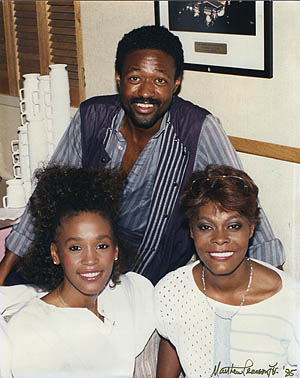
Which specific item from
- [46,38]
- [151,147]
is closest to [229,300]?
[151,147]

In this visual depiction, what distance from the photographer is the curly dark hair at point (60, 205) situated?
1.80 m

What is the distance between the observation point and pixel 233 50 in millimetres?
2275

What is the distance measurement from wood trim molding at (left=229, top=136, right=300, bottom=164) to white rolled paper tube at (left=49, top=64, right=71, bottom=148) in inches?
31.2

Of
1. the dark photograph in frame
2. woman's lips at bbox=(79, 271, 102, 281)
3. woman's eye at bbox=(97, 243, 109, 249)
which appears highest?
the dark photograph in frame

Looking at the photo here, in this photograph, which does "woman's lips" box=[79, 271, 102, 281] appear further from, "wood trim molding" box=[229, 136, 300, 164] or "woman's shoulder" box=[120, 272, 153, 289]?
"wood trim molding" box=[229, 136, 300, 164]

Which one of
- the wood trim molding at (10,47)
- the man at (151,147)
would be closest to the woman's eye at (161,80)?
the man at (151,147)

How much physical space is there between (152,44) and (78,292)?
0.71 meters

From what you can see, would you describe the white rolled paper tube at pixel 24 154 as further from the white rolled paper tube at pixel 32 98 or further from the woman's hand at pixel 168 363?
the woman's hand at pixel 168 363

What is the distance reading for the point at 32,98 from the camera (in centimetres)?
291

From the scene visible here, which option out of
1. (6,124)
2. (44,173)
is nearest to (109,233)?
(44,173)

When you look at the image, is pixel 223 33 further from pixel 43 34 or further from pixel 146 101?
pixel 43 34

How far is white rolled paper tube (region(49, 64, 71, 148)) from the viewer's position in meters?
2.85

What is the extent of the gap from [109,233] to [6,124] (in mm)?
2009
